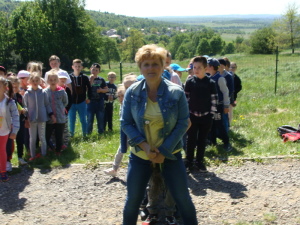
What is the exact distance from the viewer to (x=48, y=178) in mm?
5738

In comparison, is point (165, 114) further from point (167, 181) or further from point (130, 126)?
point (167, 181)

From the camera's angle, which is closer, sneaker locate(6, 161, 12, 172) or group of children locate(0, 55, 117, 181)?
group of children locate(0, 55, 117, 181)

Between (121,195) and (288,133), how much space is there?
428 cm

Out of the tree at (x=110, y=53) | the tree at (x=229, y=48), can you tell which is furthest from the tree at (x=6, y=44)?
the tree at (x=229, y=48)

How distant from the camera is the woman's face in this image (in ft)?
10.7

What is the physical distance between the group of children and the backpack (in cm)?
401

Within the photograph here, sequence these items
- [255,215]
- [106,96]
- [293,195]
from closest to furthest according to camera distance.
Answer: [255,215], [293,195], [106,96]

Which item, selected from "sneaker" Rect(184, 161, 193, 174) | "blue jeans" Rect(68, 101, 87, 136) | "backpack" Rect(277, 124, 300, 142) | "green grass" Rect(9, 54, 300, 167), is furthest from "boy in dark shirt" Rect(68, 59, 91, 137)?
"backpack" Rect(277, 124, 300, 142)

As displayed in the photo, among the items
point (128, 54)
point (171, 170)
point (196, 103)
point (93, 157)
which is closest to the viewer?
point (171, 170)

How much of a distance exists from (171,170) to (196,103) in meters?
2.28

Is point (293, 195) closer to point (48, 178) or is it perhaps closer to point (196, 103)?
point (196, 103)

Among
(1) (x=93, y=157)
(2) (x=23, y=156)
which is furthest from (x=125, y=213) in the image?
(2) (x=23, y=156)

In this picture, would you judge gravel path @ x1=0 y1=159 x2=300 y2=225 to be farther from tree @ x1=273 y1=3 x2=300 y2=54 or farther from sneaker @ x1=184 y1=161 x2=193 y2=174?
tree @ x1=273 y1=3 x2=300 y2=54

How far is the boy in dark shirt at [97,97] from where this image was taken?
860cm
